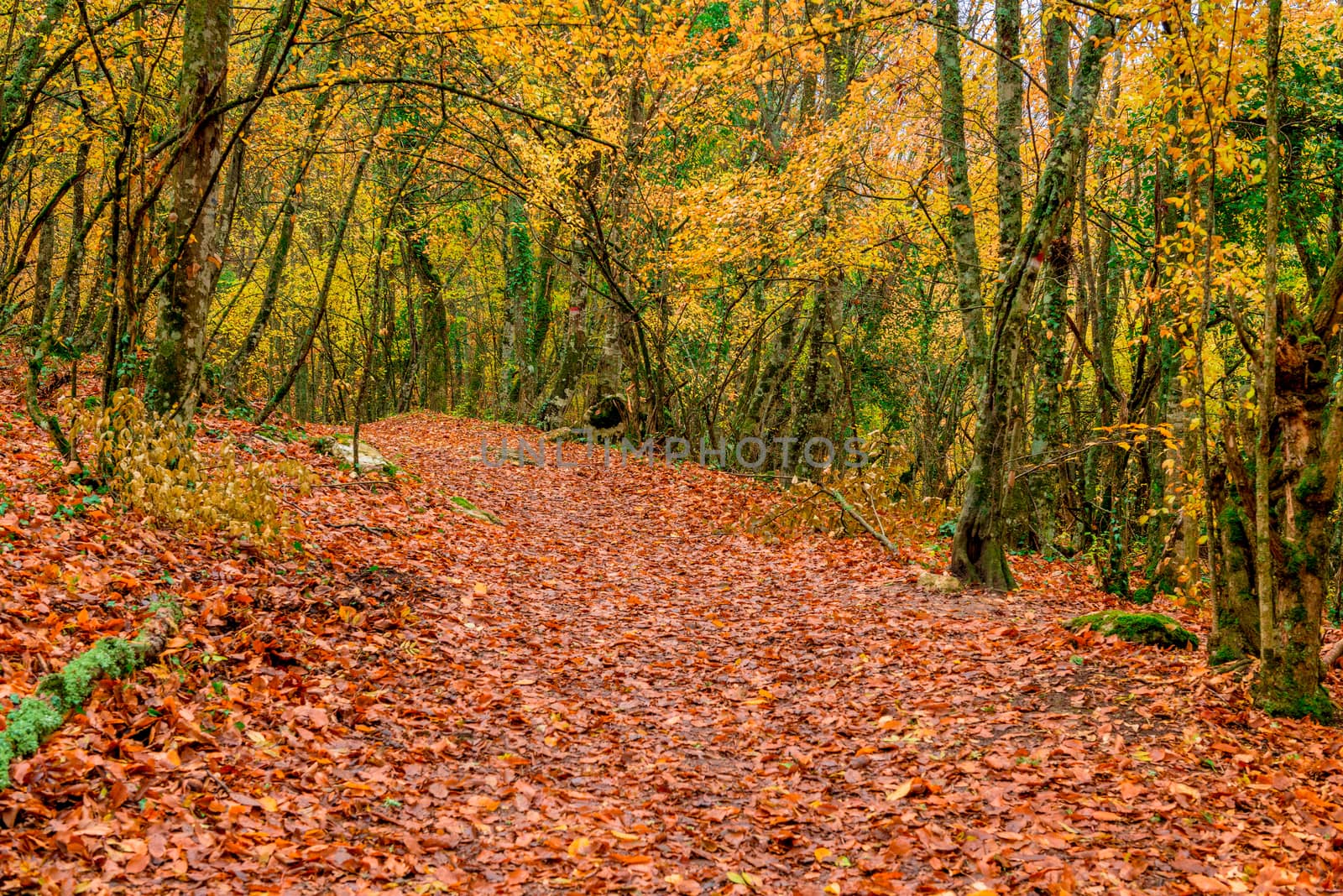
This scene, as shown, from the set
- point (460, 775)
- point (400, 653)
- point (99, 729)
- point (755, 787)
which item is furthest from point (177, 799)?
point (755, 787)

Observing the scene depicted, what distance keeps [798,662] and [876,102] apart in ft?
33.1

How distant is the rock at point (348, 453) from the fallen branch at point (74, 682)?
632 centimetres

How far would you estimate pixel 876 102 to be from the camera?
13062mm

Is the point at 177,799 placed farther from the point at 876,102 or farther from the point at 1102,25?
the point at 876,102

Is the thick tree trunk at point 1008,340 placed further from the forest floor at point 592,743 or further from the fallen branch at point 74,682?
the fallen branch at point 74,682

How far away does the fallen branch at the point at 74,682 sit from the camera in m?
3.32

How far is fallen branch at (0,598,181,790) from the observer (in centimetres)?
332

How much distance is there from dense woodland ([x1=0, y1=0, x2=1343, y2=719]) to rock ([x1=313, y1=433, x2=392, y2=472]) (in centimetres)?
74

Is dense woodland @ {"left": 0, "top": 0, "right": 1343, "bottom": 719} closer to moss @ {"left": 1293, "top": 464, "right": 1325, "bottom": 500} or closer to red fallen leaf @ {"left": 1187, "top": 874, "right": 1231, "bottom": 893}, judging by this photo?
moss @ {"left": 1293, "top": 464, "right": 1325, "bottom": 500}

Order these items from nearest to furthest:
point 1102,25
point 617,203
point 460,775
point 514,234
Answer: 1. point 460,775
2. point 1102,25
3. point 617,203
4. point 514,234

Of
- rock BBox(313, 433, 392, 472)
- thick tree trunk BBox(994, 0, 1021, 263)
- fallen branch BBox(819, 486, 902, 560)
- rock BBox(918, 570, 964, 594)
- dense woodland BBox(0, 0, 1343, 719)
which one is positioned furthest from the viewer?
rock BBox(313, 433, 392, 472)

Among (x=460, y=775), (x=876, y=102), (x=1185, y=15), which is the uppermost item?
(x=876, y=102)

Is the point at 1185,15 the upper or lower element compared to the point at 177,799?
upper

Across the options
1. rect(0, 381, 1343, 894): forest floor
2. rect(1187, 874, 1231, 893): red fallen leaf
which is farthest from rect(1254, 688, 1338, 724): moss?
rect(1187, 874, 1231, 893): red fallen leaf
